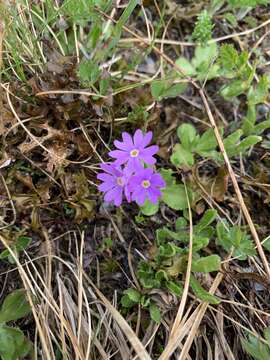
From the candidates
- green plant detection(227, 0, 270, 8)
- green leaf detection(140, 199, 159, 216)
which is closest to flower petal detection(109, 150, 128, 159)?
green leaf detection(140, 199, 159, 216)

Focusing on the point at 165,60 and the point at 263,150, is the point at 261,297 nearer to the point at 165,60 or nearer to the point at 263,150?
the point at 263,150

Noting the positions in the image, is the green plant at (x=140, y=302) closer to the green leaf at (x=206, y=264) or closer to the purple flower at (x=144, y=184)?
the green leaf at (x=206, y=264)

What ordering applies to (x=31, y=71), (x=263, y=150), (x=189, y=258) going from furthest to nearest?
Answer: (x=263, y=150) < (x=31, y=71) < (x=189, y=258)

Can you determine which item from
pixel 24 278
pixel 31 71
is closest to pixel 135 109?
pixel 31 71

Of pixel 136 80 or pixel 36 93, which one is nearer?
pixel 36 93

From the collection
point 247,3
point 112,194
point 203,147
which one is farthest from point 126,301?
point 247,3

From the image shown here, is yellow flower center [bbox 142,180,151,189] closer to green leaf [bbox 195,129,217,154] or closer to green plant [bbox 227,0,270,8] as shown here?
green leaf [bbox 195,129,217,154]
